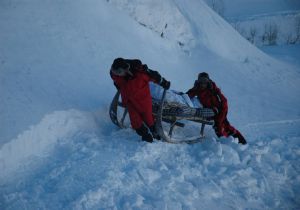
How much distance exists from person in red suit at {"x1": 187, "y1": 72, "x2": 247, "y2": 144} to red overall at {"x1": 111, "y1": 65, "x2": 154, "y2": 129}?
106cm

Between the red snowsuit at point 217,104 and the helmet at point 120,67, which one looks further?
the red snowsuit at point 217,104

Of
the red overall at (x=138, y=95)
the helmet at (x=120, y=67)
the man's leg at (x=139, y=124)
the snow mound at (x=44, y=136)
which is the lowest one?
the snow mound at (x=44, y=136)

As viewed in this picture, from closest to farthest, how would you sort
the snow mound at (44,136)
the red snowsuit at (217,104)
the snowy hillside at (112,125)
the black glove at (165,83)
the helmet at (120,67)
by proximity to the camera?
the snowy hillside at (112,125) → the snow mound at (44,136) → the helmet at (120,67) → the black glove at (165,83) → the red snowsuit at (217,104)

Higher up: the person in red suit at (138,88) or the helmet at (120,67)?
the helmet at (120,67)

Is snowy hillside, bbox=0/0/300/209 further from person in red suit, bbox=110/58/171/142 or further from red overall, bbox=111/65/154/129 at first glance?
red overall, bbox=111/65/154/129

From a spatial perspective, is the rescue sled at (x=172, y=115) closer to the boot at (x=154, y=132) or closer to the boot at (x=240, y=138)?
the boot at (x=154, y=132)

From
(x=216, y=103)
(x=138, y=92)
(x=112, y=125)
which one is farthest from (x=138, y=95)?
(x=216, y=103)

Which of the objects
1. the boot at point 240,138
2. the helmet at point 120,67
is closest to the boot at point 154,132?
the helmet at point 120,67

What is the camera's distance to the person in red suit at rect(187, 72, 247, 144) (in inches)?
203

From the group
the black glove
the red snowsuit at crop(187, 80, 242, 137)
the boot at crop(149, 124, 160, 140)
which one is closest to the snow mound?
the boot at crop(149, 124, 160, 140)

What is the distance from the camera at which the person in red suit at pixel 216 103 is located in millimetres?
5160

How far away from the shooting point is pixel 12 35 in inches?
262

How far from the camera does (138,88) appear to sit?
4500 millimetres

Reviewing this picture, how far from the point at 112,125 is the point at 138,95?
107 cm
